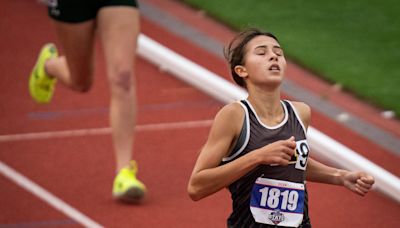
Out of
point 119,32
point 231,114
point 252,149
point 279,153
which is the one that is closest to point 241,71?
point 231,114

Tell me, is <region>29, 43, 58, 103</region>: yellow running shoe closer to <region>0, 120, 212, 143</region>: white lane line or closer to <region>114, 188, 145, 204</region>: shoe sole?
<region>0, 120, 212, 143</region>: white lane line

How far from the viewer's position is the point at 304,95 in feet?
30.4

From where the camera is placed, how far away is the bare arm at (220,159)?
189 inches

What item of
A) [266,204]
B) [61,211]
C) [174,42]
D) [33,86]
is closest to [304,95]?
[174,42]

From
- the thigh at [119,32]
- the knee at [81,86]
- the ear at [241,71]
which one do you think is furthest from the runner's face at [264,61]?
the knee at [81,86]

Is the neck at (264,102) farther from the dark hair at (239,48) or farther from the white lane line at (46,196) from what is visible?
the white lane line at (46,196)

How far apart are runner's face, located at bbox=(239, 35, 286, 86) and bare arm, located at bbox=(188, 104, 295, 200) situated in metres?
0.17

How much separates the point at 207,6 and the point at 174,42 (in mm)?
857

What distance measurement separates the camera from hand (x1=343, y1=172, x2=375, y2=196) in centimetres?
512

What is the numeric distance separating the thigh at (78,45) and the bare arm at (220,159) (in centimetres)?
218

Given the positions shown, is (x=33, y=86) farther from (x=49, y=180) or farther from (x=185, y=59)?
(x=185, y=59)

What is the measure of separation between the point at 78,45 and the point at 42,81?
1.13 meters

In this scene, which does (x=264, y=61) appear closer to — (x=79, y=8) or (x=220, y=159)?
(x=220, y=159)

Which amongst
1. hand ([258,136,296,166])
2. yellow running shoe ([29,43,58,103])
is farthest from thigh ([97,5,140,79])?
hand ([258,136,296,166])
